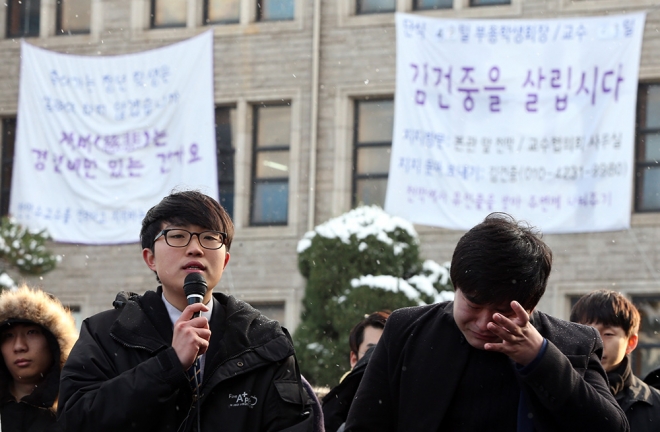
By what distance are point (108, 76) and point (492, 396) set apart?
50.8ft

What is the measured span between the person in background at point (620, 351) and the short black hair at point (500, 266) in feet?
6.55

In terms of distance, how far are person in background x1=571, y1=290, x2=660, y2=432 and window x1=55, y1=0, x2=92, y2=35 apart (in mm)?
16701

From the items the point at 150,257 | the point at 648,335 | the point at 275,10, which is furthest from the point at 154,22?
the point at 150,257

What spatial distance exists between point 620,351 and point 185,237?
222 centimetres

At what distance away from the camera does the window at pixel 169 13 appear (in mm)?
20469

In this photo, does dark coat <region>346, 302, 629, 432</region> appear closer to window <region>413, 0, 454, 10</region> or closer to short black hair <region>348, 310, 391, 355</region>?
short black hair <region>348, 310, 391, 355</region>

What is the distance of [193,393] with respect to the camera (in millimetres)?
4004

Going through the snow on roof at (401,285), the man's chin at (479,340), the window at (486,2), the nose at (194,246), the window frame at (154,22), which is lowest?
the snow on roof at (401,285)

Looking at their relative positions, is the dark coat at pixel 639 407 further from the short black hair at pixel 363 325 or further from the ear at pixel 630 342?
the short black hair at pixel 363 325

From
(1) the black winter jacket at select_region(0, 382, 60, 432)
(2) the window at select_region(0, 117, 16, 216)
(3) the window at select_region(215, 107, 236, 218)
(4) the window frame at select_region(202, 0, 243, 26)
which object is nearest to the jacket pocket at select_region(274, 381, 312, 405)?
(1) the black winter jacket at select_region(0, 382, 60, 432)

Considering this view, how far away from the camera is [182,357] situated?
Answer: 3.78 m

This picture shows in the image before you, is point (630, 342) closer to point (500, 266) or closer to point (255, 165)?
point (500, 266)

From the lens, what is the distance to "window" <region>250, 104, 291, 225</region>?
19.5m

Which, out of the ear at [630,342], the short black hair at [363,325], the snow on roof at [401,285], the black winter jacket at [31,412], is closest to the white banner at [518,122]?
the snow on roof at [401,285]
